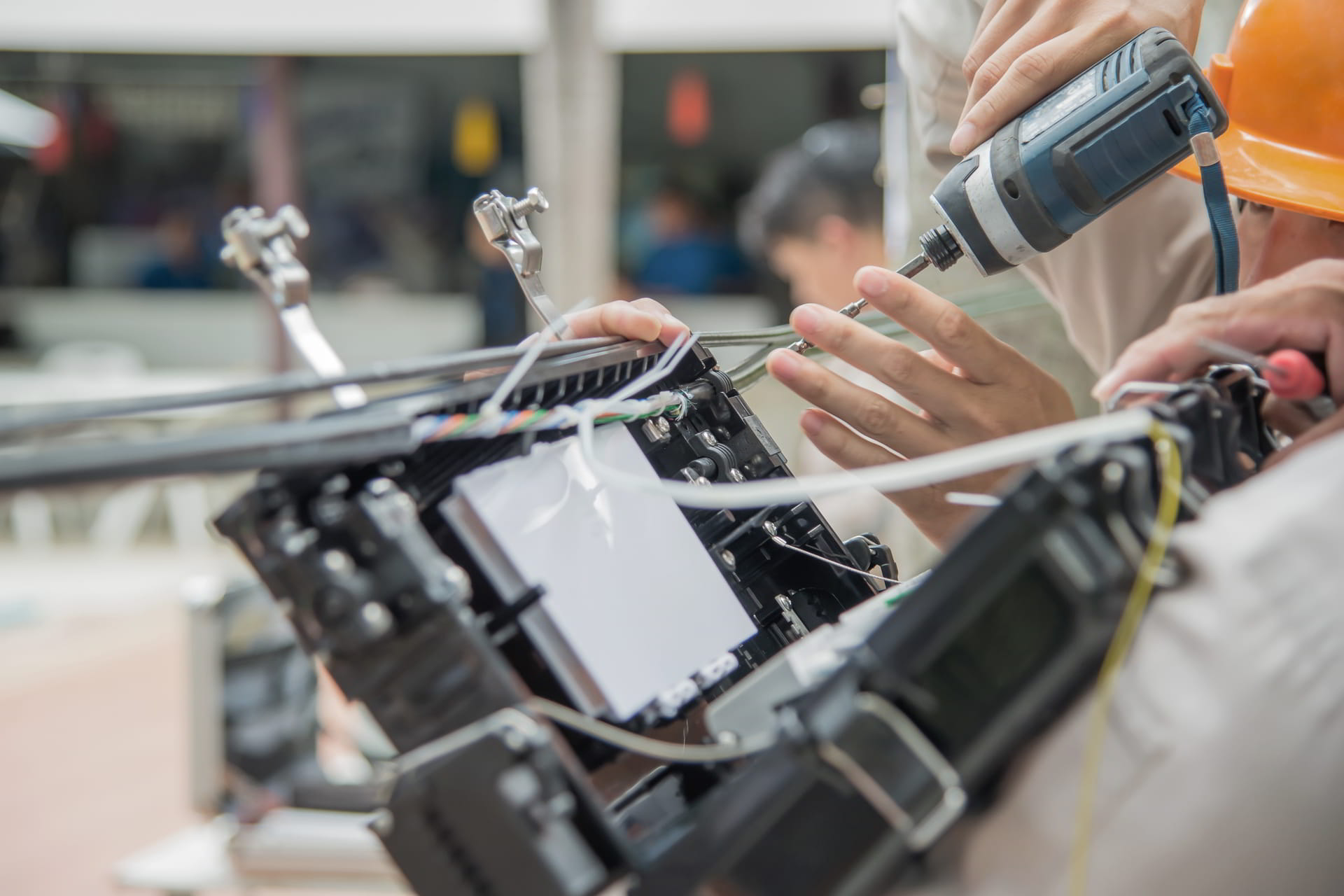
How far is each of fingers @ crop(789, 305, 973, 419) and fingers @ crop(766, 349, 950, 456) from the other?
18mm

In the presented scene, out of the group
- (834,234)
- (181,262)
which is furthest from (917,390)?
(181,262)

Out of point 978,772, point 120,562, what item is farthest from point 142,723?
point 978,772

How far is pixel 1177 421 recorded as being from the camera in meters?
0.60

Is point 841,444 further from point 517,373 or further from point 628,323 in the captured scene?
point 517,373

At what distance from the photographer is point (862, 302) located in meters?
0.96

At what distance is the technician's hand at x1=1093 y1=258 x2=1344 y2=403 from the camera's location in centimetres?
69

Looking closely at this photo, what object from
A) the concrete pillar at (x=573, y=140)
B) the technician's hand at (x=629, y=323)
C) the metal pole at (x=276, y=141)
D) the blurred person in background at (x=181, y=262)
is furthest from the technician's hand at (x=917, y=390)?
the blurred person in background at (x=181, y=262)

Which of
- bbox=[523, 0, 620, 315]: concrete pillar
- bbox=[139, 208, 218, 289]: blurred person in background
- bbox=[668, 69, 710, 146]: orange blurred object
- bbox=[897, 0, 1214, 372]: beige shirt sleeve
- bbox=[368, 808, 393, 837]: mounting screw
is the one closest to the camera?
bbox=[368, 808, 393, 837]: mounting screw

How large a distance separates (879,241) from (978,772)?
2.16 metres

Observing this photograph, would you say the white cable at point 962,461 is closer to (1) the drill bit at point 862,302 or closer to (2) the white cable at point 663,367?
(2) the white cable at point 663,367

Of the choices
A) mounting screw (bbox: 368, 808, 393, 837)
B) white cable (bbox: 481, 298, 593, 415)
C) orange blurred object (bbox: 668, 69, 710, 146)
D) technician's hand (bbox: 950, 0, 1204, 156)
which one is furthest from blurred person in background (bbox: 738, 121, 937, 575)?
orange blurred object (bbox: 668, 69, 710, 146)

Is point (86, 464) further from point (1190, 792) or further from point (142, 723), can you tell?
point (142, 723)

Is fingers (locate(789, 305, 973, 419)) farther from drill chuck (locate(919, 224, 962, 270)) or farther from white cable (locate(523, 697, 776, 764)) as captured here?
white cable (locate(523, 697, 776, 764))

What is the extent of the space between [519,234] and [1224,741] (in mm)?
565
